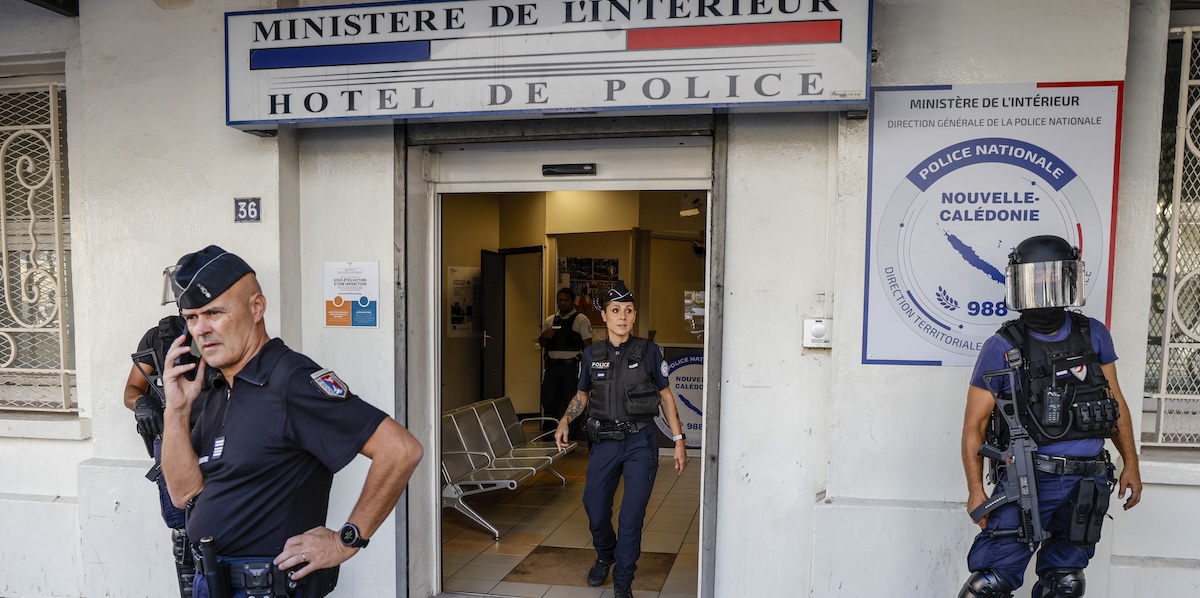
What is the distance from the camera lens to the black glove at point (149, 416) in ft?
11.6

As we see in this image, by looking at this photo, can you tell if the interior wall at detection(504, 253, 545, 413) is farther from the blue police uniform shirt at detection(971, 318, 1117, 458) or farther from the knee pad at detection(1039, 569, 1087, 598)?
the knee pad at detection(1039, 569, 1087, 598)

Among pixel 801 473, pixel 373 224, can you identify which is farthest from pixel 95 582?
pixel 801 473

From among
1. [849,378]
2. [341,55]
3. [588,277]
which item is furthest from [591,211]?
[849,378]

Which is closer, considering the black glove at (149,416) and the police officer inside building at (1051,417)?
the police officer inside building at (1051,417)

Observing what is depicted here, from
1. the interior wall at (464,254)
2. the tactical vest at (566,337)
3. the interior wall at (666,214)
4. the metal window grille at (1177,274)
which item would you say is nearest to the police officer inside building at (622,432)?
the metal window grille at (1177,274)

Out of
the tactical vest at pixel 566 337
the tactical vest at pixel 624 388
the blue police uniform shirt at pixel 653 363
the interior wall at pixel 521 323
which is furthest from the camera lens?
the interior wall at pixel 521 323

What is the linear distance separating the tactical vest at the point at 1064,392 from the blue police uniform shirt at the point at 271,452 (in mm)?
2555

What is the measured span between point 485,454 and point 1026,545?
12.6ft

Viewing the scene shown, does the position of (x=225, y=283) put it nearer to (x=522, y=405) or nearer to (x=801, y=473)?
(x=801, y=473)

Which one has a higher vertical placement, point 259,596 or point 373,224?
point 373,224

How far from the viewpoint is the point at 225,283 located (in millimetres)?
2219

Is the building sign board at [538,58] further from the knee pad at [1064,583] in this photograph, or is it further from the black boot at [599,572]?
the black boot at [599,572]

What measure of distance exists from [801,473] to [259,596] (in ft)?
8.41

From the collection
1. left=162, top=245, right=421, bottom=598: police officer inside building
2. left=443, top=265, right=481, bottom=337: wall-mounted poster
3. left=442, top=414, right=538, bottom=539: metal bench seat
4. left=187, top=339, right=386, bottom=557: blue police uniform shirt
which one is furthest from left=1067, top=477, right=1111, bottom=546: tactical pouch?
left=443, top=265, right=481, bottom=337: wall-mounted poster
